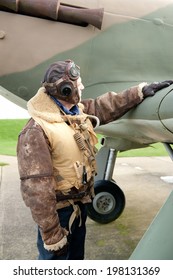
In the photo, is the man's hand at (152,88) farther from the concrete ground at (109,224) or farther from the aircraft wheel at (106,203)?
the aircraft wheel at (106,203)

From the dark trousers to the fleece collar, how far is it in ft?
1.92

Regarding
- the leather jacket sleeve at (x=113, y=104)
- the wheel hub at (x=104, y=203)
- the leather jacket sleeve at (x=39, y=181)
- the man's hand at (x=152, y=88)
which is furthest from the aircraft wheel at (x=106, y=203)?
the leather jacket sleeve at (x=39, y=181)

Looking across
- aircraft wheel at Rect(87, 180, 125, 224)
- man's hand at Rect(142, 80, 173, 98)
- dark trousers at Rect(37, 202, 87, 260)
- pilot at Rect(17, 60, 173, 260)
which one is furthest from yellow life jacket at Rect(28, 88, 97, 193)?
aircraft wheel at Rect(87, 180, 125, 224)

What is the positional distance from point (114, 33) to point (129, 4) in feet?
1.10

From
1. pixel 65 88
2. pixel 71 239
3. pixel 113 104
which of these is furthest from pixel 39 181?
pixel 113 104

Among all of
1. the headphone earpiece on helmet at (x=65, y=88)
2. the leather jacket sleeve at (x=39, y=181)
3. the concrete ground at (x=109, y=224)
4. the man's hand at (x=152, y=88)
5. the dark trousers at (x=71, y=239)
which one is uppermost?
the headphone earpiece on helmet at (x=65, y=88)

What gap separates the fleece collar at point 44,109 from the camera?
6.95 feet

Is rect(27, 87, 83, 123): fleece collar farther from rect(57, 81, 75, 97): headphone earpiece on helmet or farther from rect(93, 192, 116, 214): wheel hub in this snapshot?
rect(93, 192, 116, 214): wheel hub

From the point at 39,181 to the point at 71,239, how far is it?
2.30 feet

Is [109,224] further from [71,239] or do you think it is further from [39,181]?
[39,181]

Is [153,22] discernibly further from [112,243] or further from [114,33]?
[112,243]

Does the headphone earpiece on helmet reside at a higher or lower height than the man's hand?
higher

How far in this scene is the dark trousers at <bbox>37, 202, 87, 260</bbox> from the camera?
7.29 ft

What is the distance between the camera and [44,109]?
7.07ft
